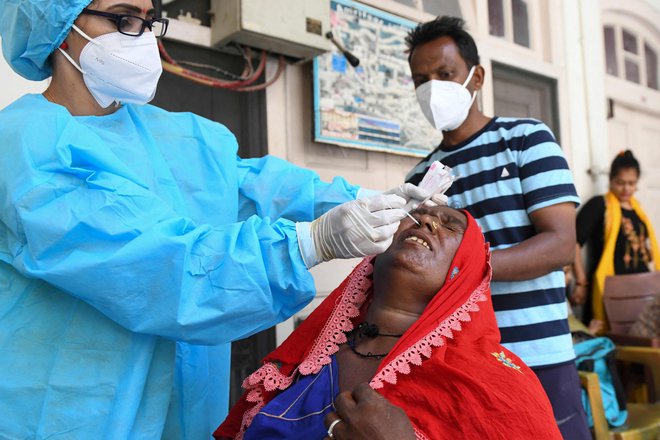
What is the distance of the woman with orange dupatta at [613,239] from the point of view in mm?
4598

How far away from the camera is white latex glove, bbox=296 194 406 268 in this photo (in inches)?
49.8

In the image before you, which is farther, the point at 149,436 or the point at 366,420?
the point at 149,436

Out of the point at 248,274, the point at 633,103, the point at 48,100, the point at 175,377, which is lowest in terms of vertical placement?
the point at 175,377

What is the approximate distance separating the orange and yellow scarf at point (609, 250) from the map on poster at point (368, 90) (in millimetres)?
1912

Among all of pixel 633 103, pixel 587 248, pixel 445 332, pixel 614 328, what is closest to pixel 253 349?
pixel 445 332

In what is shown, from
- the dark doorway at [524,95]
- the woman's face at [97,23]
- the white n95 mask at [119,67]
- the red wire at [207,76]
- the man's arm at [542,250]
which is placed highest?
the dark doorway at [524,95]

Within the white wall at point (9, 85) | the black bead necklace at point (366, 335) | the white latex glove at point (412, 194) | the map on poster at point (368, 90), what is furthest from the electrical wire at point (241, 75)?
the black bead necklace at point (366, 335)

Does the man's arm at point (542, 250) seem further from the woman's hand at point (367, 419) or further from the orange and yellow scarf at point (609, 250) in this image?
the orange and yellow scarf at point (609, 250)

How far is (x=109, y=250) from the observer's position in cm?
117

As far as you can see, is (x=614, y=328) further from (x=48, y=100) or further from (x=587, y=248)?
(x=48, y=100)

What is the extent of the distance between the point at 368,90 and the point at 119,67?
2175mm

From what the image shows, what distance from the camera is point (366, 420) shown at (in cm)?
117

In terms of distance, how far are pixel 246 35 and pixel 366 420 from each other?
83.7 inches

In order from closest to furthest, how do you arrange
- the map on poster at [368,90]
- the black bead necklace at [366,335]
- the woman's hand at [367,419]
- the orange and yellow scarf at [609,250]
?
the woman's hand at [367,419]
the black bead necklace at [366,335]
the map on poster at [368,90]
the orange and yellow scarf at [609,250]
